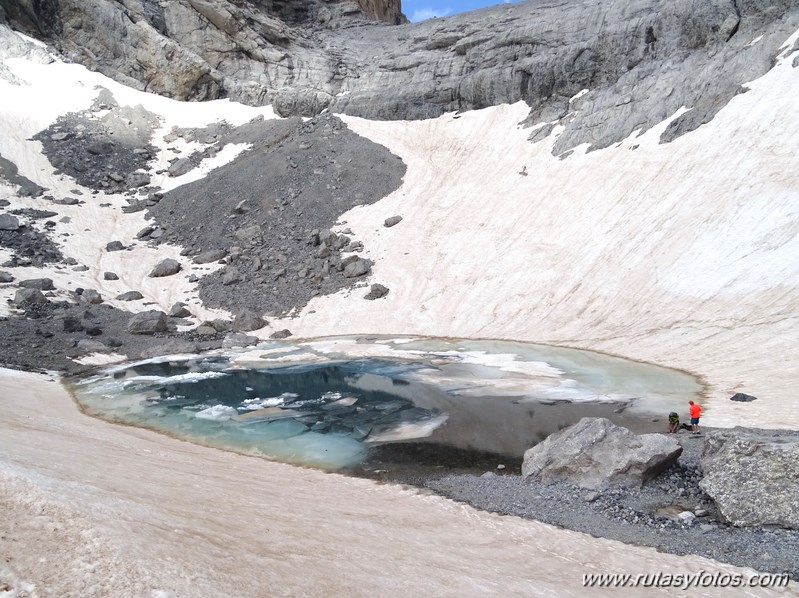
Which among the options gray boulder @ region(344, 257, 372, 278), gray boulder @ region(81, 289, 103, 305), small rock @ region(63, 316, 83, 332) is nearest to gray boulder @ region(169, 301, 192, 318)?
Result: gray boulder @ region(81, 289, 103, 305)

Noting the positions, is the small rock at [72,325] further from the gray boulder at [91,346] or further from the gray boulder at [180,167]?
the gray boulder at [180,167]

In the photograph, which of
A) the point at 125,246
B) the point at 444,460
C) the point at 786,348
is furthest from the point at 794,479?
the point at 125,246

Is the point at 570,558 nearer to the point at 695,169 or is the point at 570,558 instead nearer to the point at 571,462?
the point at 571,462

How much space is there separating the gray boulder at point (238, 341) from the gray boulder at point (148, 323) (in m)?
4.17

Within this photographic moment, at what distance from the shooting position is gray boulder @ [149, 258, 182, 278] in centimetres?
4200

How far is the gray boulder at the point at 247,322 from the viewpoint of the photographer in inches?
1411

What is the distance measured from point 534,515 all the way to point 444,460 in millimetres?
3993

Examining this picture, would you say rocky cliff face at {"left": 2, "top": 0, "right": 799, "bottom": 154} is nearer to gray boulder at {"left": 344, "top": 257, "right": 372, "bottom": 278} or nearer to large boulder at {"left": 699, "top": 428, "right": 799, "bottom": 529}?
gray boulder at {"left": 344, "top": 257, "right": 372, "bottom": 278}

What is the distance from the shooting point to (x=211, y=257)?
142 ft

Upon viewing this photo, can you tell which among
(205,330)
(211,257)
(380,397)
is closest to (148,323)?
(205,330)

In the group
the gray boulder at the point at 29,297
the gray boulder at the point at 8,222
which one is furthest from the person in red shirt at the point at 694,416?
the gray boulder at the point at 8,222

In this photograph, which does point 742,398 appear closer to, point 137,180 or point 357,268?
point 357,268

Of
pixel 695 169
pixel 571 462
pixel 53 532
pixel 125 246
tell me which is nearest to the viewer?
pixel 53 532

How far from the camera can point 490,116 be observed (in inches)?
2083
